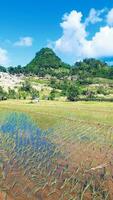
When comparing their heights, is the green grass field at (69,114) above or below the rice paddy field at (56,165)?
above

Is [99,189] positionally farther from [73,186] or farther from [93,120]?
[93,120]

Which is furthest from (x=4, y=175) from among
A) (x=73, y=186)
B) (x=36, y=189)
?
(x=73, y=186)

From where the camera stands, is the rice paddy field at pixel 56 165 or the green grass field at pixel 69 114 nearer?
the rice paddy field at pixel 56 165

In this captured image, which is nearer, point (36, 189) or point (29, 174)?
point (36, 189)

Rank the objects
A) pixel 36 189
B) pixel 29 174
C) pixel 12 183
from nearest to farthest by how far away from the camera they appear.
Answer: pixel 36 189, pixel 12 183, pixel 29 174

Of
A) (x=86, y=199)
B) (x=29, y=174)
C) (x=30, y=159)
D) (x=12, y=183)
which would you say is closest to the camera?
(x=86, y=199)

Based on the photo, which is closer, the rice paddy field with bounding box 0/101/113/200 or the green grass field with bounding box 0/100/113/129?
the rice paddy field with bounding box 0/101/113/200

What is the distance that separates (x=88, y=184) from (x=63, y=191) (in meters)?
1.88

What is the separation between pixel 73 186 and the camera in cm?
1920

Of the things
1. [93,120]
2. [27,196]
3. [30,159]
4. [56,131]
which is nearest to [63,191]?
[27,196]

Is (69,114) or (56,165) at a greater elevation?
(69,114)

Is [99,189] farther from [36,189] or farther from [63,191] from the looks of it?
[36,189]

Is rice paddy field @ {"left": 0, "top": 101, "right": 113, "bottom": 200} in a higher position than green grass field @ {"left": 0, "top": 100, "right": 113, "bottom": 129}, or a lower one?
lower

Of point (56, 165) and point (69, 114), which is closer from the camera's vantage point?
point (56, 165)
